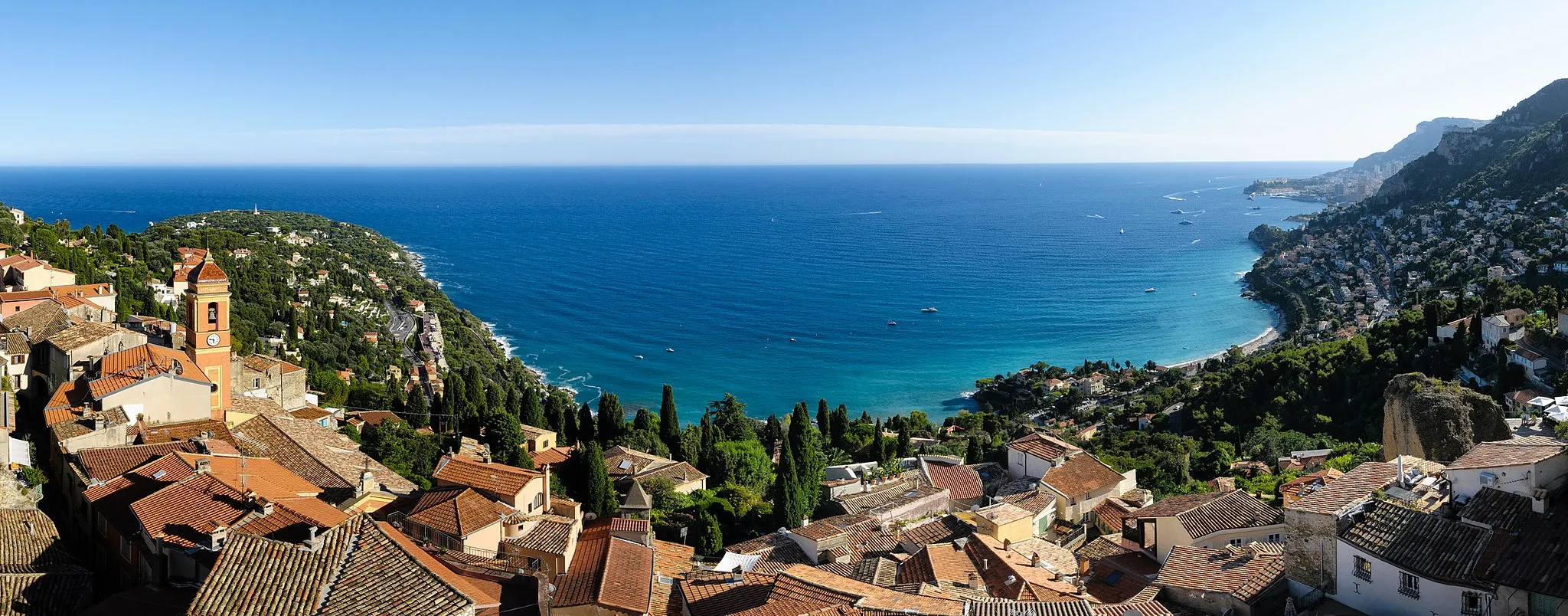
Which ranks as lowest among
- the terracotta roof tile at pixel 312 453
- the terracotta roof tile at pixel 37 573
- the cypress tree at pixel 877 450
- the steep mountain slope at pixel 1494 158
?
the cypress tree at pixel 877 450

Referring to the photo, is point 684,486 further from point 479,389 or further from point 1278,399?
point 1278,399

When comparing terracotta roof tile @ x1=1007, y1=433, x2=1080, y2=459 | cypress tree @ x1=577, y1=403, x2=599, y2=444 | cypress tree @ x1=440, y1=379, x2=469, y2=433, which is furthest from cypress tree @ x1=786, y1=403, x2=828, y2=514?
cypress tree @ x1=440, y1=379, x2=469, y2=433

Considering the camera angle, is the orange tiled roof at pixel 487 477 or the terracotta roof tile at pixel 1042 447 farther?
the terracotta roof tile at pixel 1042 447

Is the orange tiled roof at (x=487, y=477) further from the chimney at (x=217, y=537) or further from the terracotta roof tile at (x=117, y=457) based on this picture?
the chimney at (x=217, y=537)

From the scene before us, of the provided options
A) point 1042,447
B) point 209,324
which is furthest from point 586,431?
point 1042,447

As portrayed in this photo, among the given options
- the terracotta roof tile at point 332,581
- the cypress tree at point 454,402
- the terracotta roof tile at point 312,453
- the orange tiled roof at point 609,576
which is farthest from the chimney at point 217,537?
the cypress tree at point 454,402

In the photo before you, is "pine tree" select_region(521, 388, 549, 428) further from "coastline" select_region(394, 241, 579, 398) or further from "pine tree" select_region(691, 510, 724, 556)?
"coastline" select_region(394, 241, 579, 398)

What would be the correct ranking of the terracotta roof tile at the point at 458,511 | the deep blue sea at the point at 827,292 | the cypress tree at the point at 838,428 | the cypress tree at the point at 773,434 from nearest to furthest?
the terracotta roof tile at the point at 458,511
the cypress tree at the point at 838,428
the cypress tree at the point at 773,434
the deep blue sea at the point at 827,292

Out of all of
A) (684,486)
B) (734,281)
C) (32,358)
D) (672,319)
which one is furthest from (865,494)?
(734,281)
